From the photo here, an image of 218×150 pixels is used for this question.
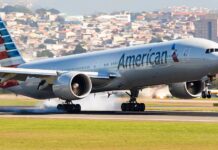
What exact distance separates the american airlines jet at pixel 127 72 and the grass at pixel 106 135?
11.3m

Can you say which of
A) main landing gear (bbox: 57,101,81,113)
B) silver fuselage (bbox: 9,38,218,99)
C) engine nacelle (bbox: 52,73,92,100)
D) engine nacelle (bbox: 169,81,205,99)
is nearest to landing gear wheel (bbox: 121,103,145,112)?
silver fuselage (bbox: 9,38,218,99)

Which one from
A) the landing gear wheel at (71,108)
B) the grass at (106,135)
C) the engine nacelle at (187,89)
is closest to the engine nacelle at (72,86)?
the landing gear wheel at (71,108)

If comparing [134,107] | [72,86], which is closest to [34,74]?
[72,86]

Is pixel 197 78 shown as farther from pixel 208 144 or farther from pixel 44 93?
pixel 208 144

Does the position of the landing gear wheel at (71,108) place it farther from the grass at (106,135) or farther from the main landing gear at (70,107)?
the grass at (106,135)

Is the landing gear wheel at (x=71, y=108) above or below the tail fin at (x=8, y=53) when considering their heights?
below

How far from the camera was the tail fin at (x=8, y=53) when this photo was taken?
7588cm

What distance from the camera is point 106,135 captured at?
44.2 m

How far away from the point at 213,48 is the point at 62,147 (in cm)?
2528

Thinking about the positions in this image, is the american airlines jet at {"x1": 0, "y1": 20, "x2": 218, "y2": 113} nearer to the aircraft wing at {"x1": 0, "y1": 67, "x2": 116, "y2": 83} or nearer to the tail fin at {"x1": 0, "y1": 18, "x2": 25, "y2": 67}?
the aircraft wing at {"x1": 0, "y1": 67, "x2": 116, "y2": 83}

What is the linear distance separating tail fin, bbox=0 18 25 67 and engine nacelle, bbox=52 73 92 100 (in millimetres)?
10906

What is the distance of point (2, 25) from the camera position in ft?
252

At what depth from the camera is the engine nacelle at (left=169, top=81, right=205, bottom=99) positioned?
226 feet

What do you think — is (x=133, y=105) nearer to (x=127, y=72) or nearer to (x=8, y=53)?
(x=127, y=72)
